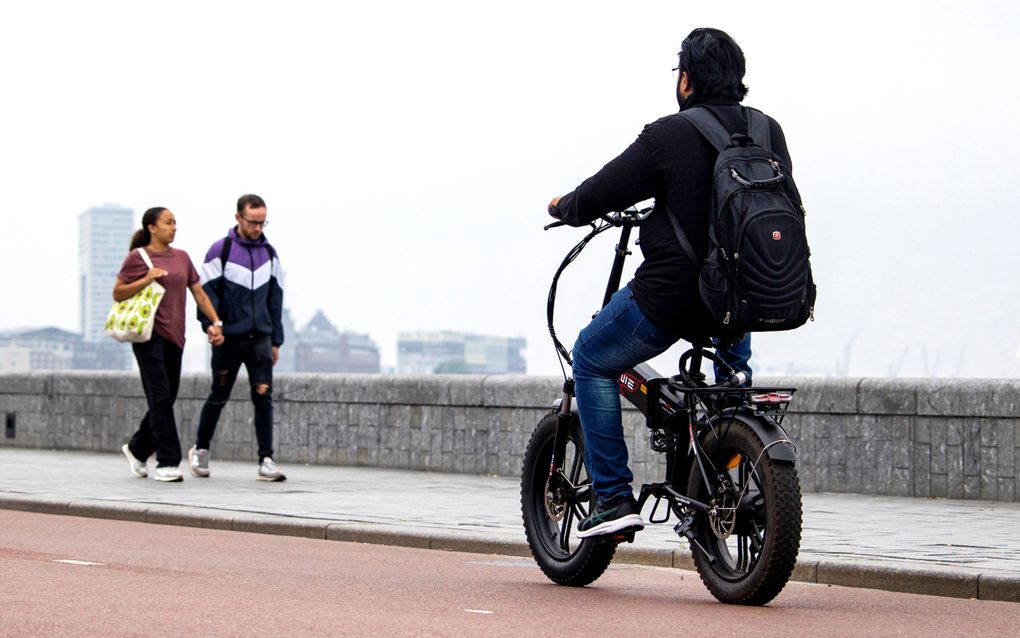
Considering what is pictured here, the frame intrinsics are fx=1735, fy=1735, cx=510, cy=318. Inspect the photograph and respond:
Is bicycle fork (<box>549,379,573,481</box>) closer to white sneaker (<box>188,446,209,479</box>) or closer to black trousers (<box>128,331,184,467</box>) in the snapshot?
black trousers (<box>128,331,184,467</box>)

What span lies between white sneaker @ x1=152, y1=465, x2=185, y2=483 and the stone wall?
2.44 metres

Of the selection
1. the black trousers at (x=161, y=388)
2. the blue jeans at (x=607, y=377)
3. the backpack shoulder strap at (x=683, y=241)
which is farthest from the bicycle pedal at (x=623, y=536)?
the black trousers at (x=161, y=388)

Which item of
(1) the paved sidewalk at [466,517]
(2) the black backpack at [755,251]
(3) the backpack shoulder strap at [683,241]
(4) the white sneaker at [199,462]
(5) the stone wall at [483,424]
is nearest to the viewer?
(2) the black backpack at [755,251]

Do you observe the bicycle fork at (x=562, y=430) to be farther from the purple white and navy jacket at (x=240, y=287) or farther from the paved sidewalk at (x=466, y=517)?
→ the purple white and navy jacket at (x=240, y=287)

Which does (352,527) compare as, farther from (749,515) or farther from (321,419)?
(321,419)

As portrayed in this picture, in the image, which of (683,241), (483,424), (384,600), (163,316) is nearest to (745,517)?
(683,241)

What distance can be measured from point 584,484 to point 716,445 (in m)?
0.83

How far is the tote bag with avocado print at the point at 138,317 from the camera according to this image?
11.9 m

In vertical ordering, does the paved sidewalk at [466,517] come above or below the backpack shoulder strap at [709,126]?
below

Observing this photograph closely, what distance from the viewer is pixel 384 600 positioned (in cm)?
607

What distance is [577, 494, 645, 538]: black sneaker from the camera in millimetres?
6301

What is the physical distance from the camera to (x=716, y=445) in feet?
19.8

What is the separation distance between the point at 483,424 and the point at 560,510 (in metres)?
6.62

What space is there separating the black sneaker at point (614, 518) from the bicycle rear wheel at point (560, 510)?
85 mm
